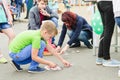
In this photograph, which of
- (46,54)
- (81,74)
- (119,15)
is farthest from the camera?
(46,54)

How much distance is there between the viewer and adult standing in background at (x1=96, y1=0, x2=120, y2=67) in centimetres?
420

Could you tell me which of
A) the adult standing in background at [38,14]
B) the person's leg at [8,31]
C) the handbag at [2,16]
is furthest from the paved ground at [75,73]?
the adult standing in background at [38,14]

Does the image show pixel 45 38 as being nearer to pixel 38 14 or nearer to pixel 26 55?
pixel 26 55

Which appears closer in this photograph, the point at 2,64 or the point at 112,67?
the point at 112,67

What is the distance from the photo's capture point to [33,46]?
156 inches

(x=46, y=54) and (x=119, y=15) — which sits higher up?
(x=119, y=15)

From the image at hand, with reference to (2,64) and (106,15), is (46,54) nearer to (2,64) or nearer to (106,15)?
(2,64)

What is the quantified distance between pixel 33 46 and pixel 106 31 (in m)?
0.98

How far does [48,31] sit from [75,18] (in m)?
1.44

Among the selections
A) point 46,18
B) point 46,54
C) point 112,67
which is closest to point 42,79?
point 112,67

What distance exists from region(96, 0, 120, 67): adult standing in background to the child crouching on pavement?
0.70m

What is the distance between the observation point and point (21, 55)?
13.4ft

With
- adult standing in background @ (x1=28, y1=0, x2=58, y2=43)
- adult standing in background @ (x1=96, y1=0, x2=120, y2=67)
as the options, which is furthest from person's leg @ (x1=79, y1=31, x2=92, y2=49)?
adult standing in background @ (x1=96, y1=0, x2=120, y2=67)

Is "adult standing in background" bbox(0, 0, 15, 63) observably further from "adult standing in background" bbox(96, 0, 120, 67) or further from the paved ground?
"adult standing in background" bbox(96, 0, 120, 67)
